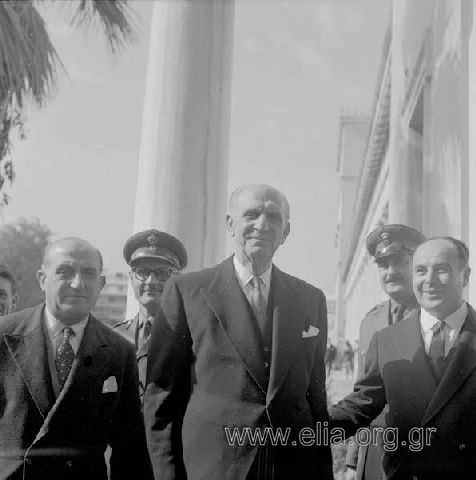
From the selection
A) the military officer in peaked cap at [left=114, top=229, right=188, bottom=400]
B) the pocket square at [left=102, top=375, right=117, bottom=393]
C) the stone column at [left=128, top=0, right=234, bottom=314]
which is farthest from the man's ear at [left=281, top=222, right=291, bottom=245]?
the stone column at [left=128, top=0, right=234, bottom=314]

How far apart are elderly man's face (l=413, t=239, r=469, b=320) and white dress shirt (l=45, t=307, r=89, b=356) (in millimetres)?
1735

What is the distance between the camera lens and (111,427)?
329cm

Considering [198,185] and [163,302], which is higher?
[198,185]

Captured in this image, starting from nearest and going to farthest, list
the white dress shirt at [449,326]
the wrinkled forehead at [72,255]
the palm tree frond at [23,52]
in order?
the wrinkled forehead at [72,255] < the white dress shirt at [449,326] < the palm tree frond at [23,52]

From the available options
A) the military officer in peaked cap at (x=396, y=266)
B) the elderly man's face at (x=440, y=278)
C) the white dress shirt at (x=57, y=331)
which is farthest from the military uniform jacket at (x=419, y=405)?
the white dress shirt at (x=57, y=331)

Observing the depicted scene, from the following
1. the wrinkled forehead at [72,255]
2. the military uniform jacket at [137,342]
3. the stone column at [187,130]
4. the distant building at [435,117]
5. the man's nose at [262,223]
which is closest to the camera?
the man's nose at [262,223]

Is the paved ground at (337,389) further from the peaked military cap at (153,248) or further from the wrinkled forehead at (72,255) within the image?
the wrinkled forehead at (72,255)

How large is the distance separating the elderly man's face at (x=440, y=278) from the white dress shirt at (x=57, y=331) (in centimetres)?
173

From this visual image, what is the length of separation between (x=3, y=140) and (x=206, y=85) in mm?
2168

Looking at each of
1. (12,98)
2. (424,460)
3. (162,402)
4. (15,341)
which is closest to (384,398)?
(424,460)

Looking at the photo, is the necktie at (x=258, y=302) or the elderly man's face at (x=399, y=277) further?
the elderly man's face at (x=399, y=277)

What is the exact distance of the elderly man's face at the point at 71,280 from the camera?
10.4 ft

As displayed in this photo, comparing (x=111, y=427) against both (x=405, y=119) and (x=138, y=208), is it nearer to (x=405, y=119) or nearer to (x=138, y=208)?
(x=138, y=208)

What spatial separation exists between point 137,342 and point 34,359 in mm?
1275
